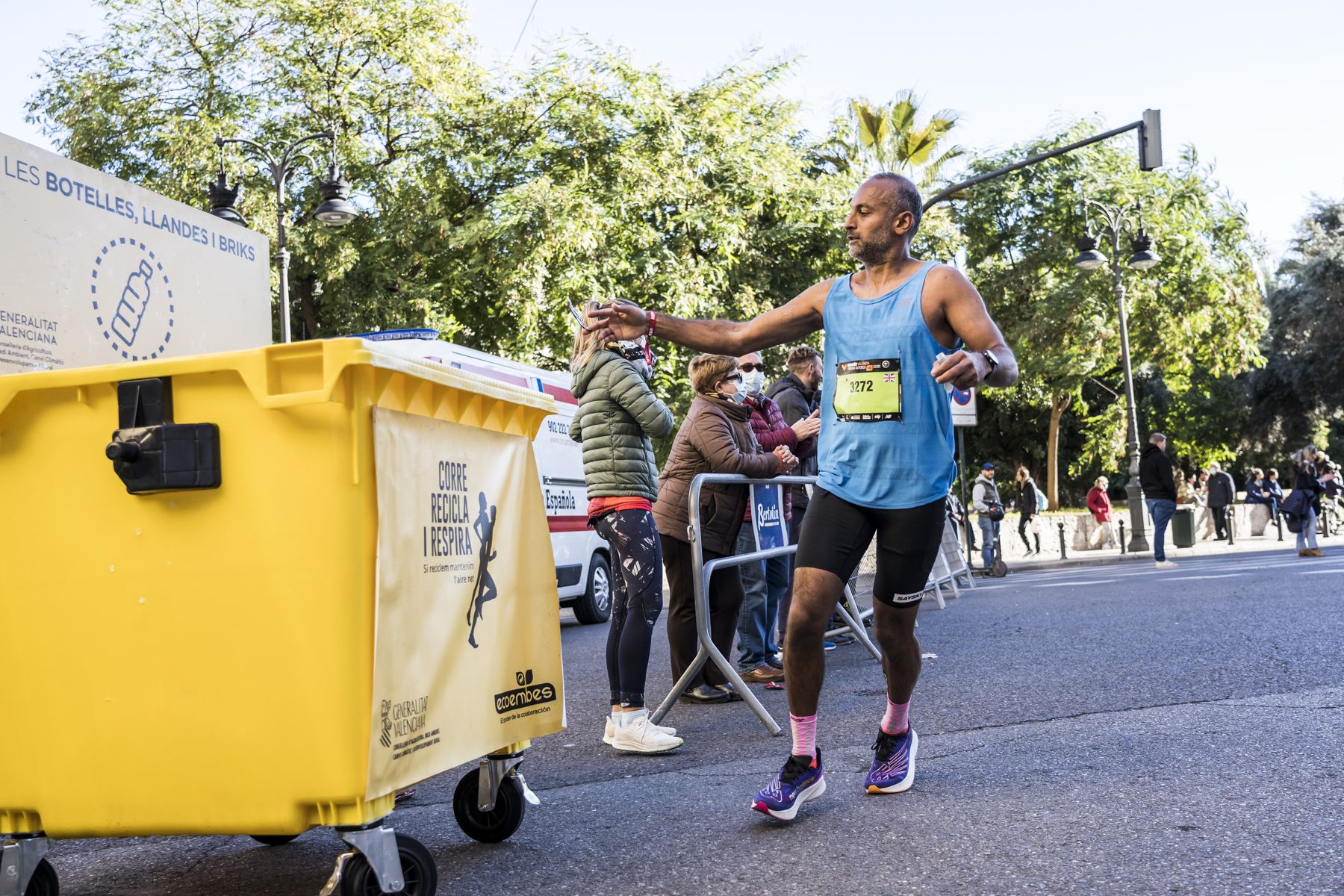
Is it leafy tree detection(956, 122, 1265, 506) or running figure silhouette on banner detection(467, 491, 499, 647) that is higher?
leafy tree detection(956, 122, 1265, 506)

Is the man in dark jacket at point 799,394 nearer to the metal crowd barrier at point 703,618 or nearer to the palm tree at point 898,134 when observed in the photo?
the metal crowd barrier at point 703,618

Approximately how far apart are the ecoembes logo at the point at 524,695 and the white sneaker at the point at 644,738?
4.47 ft

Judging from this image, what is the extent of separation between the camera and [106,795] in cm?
292

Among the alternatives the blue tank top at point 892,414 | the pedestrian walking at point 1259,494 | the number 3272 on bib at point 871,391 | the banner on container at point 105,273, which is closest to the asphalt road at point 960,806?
the blue tank top at point 892,414

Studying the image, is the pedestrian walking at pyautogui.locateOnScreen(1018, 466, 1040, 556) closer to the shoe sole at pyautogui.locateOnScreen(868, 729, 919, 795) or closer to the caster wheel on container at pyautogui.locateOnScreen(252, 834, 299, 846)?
the shoe sole at pyautogui.locateOnScreen(868, 729, 919, 795)

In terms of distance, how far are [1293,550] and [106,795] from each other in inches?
824

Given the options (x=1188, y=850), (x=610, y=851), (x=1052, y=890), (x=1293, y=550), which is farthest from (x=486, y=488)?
(x=1293, y=550)

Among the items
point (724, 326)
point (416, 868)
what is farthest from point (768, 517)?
point (416, 868)

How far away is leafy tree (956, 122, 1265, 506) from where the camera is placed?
31484mm

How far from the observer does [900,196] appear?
13.4 ft

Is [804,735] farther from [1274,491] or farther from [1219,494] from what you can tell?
[1274,491]

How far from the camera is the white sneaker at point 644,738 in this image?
5078 mm

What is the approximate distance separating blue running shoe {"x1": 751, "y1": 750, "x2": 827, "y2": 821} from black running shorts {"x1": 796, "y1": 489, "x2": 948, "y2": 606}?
57 centimetres

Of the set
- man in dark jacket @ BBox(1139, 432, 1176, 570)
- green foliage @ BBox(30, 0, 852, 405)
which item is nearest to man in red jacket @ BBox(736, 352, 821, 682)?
man in dark jacket @ BBox(1139, 432, 1176, 570)
